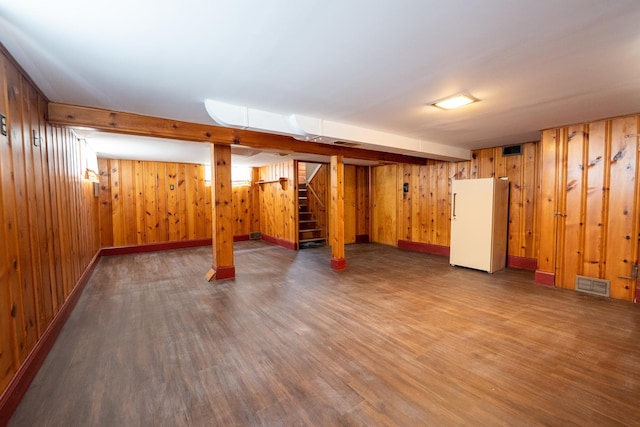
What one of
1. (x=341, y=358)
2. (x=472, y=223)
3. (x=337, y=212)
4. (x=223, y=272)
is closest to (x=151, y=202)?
(x=223, y=272)

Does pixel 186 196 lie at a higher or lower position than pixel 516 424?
higher

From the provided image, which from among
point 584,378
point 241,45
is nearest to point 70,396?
point 241,45

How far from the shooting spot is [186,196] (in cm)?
707

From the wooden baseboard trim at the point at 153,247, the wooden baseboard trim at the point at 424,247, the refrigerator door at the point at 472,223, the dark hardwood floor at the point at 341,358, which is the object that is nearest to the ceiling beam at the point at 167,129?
the dark hardwood floor at the point at 341,358

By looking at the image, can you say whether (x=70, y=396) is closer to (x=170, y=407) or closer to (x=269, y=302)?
(x=170, y=407)

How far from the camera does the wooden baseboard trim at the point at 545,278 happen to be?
392 centimetres

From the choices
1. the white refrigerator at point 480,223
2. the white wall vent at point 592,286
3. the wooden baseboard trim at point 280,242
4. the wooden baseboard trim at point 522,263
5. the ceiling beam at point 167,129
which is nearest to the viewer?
the ceiling beam at point 167,129

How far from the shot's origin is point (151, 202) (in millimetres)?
6637

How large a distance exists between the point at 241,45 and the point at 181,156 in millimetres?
4889

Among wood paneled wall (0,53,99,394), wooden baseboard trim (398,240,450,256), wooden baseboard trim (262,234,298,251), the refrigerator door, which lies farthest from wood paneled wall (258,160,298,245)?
wood paneled wall (0,53,99,394)

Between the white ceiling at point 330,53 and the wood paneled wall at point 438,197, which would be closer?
the white ceiling at point 330,53

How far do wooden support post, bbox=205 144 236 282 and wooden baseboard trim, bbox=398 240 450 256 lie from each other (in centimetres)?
429

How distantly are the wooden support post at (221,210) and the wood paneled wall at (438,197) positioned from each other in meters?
4.35

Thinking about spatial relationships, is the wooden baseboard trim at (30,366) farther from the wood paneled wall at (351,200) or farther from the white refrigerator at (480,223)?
the wood paneled wall at (351,200)
